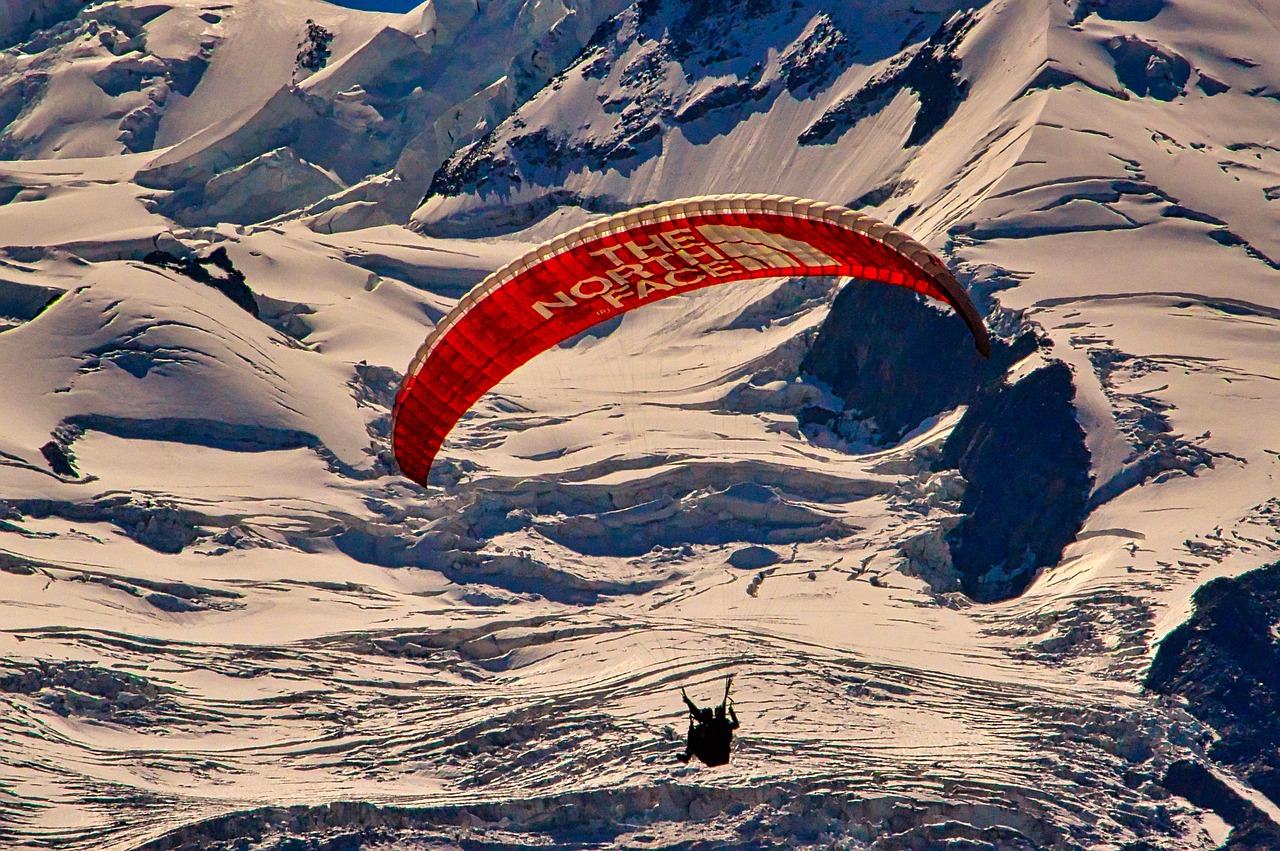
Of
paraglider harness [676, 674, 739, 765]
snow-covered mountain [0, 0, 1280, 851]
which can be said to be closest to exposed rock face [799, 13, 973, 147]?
snow-covered mountain [0, 0, 1280, 851]

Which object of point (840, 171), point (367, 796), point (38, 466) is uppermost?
point (840, 171)

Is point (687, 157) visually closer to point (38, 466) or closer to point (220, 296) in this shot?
point (220, 296)

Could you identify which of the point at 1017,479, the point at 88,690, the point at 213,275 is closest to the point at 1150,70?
the point at 1017,479

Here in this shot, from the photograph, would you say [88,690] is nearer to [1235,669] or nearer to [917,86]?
[1235,669]

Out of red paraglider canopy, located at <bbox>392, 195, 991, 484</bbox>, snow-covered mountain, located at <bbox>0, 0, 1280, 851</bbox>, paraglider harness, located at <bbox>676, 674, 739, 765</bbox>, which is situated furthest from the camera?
snow-covered mountain, located at <bbox>0, 0, 1280, 851</bbox>

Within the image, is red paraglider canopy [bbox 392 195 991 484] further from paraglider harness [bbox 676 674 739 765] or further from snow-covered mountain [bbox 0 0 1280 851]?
snow-covered mountain [bbox 0 0 1280 851]

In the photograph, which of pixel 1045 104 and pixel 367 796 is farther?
pixel 1045 104

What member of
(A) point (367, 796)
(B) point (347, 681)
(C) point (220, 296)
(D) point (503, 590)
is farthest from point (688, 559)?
(C) point (220, 296)
